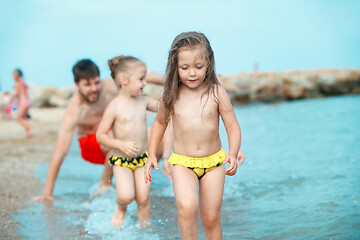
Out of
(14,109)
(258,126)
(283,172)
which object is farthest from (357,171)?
(14,109)

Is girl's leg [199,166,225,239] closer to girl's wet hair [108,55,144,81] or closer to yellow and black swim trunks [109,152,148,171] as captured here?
yellow and black swim trunks [109,152,148,171]

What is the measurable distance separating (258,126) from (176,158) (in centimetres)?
1108

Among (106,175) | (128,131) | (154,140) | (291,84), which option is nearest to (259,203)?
(128,131)

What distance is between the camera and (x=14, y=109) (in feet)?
60.5

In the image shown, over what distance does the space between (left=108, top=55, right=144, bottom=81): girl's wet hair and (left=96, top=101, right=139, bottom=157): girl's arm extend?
1.18 feet

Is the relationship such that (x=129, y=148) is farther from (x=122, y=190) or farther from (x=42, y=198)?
(x=42, y=198)

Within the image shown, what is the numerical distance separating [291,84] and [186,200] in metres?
23.2

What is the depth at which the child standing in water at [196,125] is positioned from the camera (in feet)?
10.6

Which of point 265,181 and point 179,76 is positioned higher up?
point 179,76

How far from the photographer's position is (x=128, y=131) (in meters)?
4.60

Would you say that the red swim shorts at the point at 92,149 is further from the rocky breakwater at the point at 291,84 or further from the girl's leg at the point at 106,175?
the rocky breakwater at the point at 291,84

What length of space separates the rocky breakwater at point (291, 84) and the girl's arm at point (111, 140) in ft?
67.8

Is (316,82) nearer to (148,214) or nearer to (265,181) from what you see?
(265,181)

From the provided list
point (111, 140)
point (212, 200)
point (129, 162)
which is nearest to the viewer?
point (212, 200)
